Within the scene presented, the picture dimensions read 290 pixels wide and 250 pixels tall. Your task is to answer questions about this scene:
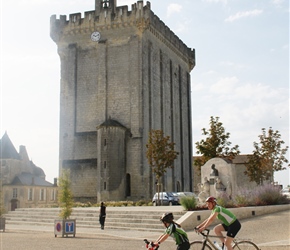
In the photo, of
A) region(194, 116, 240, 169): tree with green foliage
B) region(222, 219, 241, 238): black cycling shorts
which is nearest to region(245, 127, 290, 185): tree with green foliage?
region(194, 116, 240, 169): tree with green foliage

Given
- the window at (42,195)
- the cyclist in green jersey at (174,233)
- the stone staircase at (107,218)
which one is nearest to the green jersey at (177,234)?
the cyclist in green jersey at (174,233)

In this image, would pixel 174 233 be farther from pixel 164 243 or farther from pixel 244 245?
pixel 164 243

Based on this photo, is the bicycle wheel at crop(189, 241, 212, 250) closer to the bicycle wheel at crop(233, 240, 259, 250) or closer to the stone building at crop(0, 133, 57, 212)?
the bicycle wheel at crop(233, 240, 259, 250)

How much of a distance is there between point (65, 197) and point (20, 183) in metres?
41.8

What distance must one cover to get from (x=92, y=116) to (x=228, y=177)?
21.1 m

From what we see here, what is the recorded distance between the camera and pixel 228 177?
25328 millimetres

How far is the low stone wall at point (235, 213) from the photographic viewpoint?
61.8ft

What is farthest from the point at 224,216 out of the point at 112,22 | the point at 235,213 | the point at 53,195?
the point at 53,195

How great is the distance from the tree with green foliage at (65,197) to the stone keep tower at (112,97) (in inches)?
778

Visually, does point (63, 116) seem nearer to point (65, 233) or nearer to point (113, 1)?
point (113, 1)

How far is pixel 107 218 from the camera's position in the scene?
75.4 ft

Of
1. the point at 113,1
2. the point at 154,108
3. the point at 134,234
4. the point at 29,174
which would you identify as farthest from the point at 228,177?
the point at 29,174

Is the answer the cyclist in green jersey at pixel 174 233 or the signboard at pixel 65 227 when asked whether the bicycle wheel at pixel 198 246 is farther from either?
the signboard at pixel 65 227

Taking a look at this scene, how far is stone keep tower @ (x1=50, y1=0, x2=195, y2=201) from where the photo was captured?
4069 cm
